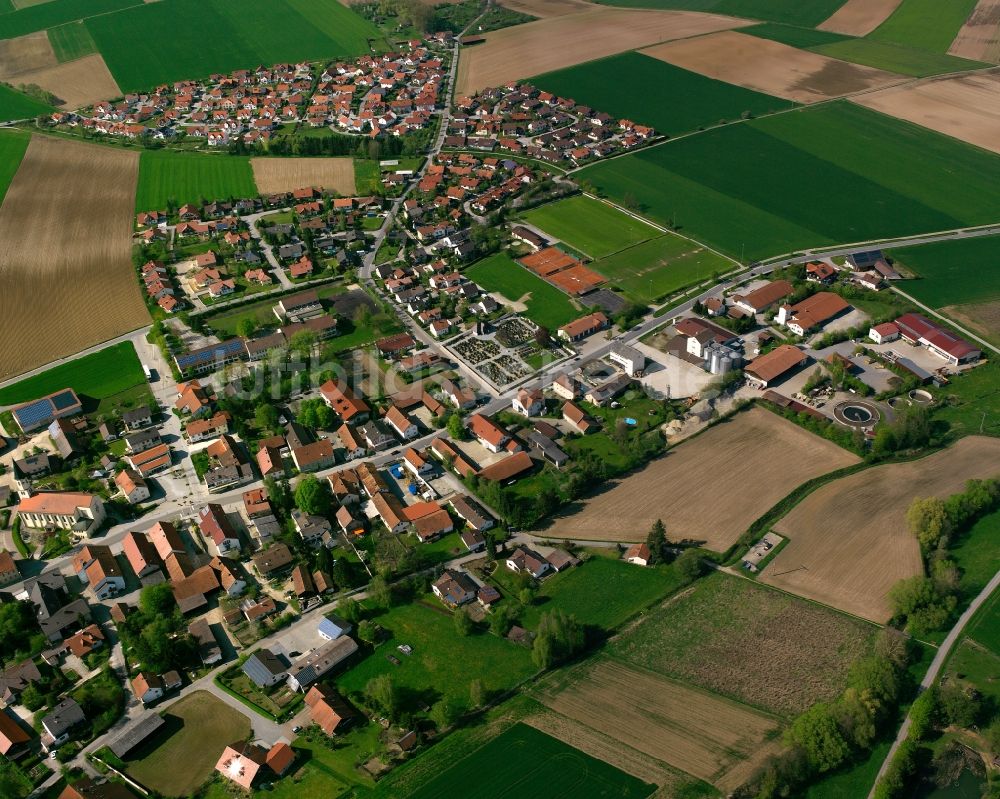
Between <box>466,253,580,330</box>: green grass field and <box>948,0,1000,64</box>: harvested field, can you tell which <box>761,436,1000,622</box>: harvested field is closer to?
<box>466,253,580,330</box>: green grass field

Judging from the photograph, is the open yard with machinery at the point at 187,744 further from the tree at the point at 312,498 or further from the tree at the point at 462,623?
the tree at the point at 312,498

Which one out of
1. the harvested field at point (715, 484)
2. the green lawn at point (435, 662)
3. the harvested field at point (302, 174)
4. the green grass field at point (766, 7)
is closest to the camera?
the green lawn at point (435, 662)

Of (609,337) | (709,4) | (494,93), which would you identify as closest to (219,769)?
(609,337)

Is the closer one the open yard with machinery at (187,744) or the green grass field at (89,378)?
the open yard with machinery at (187,744)

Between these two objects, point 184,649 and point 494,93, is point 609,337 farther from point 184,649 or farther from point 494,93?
point 494,93

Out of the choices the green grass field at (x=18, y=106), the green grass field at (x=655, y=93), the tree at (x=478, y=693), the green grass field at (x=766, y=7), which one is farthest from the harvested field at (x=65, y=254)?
the green grass field at (x=766, y=7)

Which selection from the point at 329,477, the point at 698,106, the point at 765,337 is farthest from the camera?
the point at 698,106

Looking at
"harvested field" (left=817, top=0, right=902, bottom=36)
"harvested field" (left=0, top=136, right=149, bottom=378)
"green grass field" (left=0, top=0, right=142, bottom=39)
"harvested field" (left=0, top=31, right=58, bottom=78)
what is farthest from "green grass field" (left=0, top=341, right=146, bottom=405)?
"harvested field" (left=817, top=0, right=902, bottom=36)
